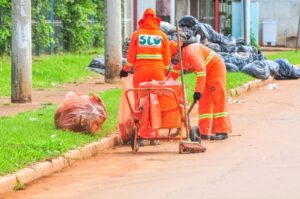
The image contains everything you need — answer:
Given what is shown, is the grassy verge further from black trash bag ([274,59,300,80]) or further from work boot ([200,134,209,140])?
black trash bag ([274,59,300,80])

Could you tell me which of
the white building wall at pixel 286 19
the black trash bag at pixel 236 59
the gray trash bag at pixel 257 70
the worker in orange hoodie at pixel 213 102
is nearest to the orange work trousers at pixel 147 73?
the worker in orange hoodie at pixel 213 102

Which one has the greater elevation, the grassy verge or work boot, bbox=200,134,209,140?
the grassy verge

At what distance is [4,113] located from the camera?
49.2 ft

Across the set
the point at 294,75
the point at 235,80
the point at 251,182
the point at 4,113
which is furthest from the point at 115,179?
the point at 294,75

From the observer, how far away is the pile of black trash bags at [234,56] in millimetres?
25094

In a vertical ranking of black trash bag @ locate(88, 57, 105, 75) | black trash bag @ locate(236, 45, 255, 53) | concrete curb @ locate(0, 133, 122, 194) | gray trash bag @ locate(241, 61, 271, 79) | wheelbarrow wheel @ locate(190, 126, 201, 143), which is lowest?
concrete curb @ locate(0, 133, 122, 194)

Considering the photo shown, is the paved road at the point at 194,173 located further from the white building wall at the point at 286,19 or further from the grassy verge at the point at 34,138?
the white building wall at the point at 286,19

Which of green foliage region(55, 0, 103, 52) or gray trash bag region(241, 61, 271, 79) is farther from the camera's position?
green foliage region(55, 0, 103, 52)

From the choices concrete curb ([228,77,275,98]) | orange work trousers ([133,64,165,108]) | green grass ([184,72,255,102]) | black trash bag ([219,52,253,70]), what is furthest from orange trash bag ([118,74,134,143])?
black trash bag ([219,52,253,70])

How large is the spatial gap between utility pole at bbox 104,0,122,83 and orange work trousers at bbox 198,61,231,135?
7929 mm

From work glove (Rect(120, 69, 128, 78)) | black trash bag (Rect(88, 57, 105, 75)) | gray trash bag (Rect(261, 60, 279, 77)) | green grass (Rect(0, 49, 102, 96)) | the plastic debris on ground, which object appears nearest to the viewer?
work glove (Rect(120, 69, 128, 78))

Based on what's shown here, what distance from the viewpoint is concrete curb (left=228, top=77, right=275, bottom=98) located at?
20766 mm

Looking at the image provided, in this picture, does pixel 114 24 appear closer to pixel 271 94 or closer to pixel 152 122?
pixel 271 94

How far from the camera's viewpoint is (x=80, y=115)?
12680 millimetres
